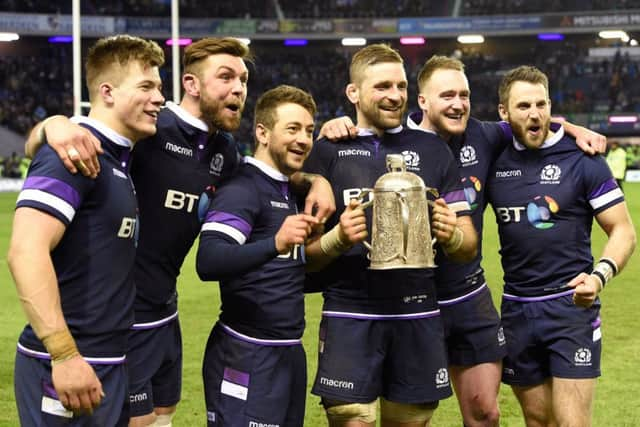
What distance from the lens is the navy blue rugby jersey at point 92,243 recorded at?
137 inches

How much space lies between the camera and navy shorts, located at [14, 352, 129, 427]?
3.58m

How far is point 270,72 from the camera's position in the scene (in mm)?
45000

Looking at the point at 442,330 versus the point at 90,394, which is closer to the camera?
the point at 90,394

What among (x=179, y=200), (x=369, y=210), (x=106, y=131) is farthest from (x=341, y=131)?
(x=106, y=131)

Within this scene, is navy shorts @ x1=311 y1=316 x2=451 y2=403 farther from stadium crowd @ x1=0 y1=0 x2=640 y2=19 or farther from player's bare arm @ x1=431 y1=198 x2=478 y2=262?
stadium crowd @ x1=0 y1=0 x2=640 y2=19

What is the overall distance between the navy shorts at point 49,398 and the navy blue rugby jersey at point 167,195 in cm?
82

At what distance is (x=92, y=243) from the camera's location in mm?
3635

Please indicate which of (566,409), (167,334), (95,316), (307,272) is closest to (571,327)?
(566,409)

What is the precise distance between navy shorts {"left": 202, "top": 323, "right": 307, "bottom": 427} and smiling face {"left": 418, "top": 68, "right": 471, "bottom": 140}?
4.82 ft

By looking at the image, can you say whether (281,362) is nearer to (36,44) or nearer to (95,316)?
(95,316)

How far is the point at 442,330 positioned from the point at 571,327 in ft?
2.61

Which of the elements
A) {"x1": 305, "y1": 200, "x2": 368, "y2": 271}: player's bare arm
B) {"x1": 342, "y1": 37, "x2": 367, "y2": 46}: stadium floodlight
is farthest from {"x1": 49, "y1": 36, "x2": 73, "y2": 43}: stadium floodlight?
{"x1": 305, "y1": 200, "x2": 368, "y2": 271}: player's bare arm

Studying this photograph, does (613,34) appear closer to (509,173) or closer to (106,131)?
(509,173)

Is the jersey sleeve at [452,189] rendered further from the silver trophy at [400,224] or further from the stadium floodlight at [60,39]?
the stadium floodlight at [60,39]
